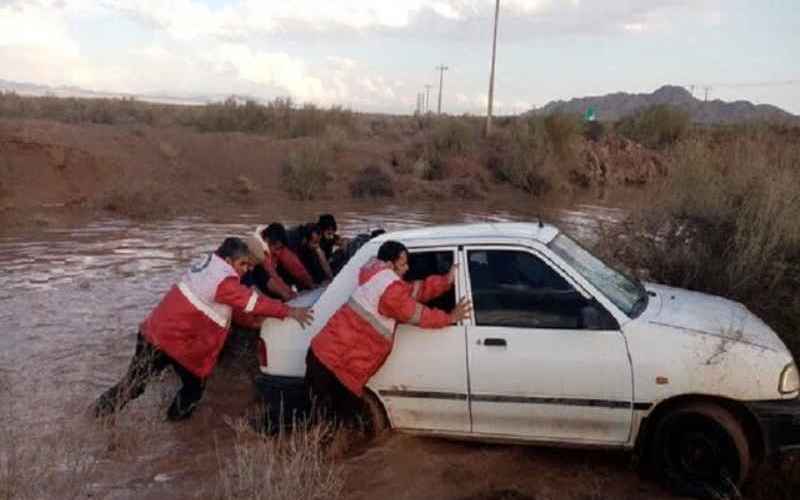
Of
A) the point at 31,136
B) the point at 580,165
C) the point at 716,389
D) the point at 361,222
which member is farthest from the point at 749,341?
the point at 580,165

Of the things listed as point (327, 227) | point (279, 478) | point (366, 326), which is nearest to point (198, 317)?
point (366, 326)

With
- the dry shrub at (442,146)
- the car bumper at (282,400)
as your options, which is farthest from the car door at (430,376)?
the dry shrub at (442,146)

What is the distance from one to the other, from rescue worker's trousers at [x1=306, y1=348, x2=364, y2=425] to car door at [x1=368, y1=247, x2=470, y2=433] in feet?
0.65

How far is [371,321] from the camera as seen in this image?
5.59 m

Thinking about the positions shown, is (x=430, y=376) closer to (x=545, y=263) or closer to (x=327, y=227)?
(x=545, y=263)

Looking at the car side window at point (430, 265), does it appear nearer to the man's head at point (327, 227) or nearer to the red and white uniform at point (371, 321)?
the red and white uniform at point (371, 321)

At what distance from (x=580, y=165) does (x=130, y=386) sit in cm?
2859

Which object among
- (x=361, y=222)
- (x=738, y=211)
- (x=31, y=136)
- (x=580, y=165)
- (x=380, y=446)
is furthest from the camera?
(x=580, y=165)

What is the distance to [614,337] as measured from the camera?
17.2 ft

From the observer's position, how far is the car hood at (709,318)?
5.27 m

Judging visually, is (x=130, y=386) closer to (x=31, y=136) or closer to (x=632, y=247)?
(x=632, y=247)

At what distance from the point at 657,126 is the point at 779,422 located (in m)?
39.8

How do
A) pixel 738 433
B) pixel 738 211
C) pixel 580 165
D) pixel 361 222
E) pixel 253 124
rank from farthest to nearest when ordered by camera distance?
pixel 253 124 < pixel 580 165 < pixel 361 222 < pixel 738 211 < pixel 738 433

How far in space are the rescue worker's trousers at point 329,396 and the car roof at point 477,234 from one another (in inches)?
41.2
